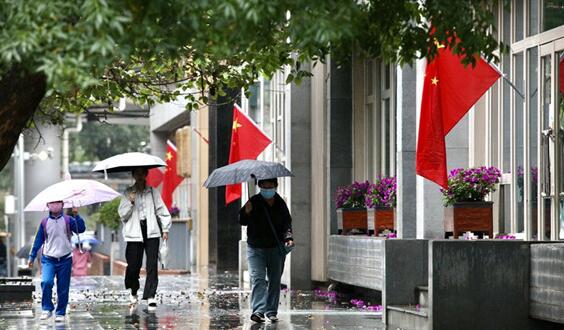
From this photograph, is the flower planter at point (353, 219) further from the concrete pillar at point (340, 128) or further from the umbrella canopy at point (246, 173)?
the umbrella canopy at point (246, 173)

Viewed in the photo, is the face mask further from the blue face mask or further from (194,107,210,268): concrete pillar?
(194,107,210,268): concrete pillar

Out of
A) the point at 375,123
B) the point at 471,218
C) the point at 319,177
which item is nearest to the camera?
the point at 471,218

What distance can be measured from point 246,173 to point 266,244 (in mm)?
874

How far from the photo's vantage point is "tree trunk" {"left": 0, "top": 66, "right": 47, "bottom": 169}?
468 inches

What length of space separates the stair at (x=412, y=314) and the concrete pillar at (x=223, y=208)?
19829mm

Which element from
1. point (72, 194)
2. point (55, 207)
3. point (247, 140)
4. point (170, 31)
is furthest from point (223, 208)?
point (170, 31)

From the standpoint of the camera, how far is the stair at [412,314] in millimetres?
15609

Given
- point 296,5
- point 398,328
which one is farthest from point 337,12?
point 398,328

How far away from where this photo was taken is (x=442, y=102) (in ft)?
53.0

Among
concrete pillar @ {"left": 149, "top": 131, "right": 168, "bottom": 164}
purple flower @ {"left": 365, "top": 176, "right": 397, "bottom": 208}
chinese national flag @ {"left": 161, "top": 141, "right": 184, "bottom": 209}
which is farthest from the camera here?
concrete pillar @ {"left": 149, "top": 131, "right": 168, "bottom": 164}

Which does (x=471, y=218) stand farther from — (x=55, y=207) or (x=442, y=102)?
(x=55, y=207)

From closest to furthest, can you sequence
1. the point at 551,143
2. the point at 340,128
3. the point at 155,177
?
the point at 551,143 < the point at 340,128 < the point at 155,177

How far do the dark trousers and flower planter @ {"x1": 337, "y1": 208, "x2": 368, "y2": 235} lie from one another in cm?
380

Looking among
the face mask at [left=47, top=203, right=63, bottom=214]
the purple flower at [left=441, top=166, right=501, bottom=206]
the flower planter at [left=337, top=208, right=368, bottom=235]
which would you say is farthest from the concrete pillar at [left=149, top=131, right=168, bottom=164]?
the purple flower at [left=441, top=166, right=501, bottom=206]
